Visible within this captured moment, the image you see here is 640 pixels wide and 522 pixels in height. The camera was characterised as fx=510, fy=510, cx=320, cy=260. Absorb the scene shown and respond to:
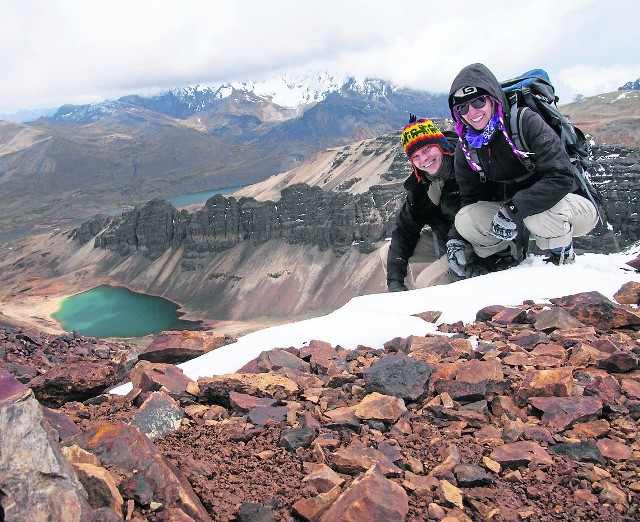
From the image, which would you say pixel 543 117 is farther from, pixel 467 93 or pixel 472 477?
pixel 472 477

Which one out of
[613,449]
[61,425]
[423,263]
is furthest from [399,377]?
[423,263]

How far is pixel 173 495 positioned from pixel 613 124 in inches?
6249

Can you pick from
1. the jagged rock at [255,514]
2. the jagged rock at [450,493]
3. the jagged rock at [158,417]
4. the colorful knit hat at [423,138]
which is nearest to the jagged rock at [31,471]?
the jagged rock at [255,514]

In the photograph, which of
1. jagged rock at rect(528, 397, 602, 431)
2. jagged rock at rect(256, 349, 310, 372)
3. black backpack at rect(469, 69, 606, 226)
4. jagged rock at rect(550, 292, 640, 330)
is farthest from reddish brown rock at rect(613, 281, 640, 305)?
jagged rock at rect(256, 349, 310, 372)

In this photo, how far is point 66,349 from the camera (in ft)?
57.4

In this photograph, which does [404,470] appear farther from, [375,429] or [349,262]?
[349,262]

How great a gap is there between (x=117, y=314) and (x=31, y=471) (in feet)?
395

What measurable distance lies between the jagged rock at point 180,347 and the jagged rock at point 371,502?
553 cm

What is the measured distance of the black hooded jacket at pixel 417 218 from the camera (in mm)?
10562

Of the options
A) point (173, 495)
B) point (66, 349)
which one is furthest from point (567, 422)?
point (66, 349)

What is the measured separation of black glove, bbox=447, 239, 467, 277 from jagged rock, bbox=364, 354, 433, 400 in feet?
17.6

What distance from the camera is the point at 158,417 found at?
5.01 m

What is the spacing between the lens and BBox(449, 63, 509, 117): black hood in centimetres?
783

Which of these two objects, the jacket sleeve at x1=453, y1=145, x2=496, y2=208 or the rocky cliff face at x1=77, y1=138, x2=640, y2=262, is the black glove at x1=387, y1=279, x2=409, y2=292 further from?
the rocky cliff face at x1=77, y1=138, x2=640, y2=262
